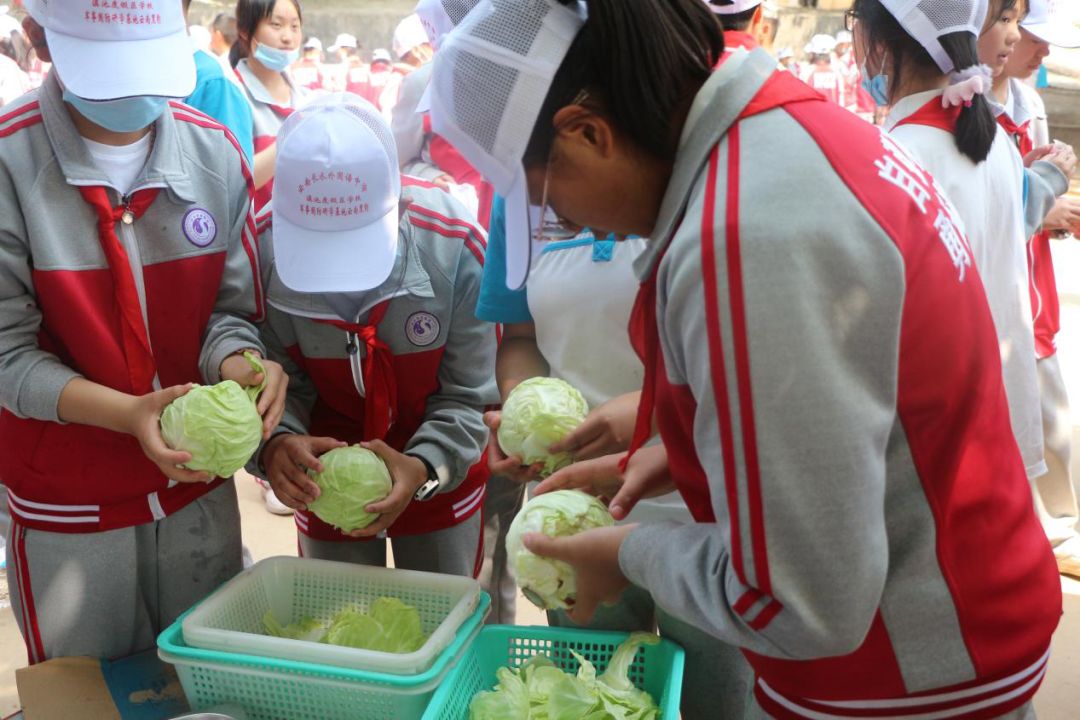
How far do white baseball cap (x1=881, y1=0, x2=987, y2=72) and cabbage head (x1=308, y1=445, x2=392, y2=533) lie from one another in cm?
211

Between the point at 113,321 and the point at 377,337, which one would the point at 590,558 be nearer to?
the point at 377,337

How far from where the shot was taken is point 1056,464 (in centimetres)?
445

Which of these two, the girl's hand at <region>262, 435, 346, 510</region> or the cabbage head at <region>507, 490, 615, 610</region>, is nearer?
the cabbage head at <region>507, 490, 615, 610</region>

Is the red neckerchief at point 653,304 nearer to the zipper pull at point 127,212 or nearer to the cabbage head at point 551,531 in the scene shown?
the cabbage head at point 551,531

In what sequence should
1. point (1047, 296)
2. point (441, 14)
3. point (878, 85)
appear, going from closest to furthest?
1. point (441, 14)
2. point (878, 85)
3. point (1047, 296)

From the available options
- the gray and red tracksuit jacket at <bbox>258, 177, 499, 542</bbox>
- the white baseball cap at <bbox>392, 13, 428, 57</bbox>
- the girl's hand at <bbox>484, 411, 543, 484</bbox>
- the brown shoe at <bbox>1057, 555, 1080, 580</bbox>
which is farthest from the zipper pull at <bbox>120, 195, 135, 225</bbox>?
the white baseball cap at <bbox>392, 13, 428, 57</bbox>

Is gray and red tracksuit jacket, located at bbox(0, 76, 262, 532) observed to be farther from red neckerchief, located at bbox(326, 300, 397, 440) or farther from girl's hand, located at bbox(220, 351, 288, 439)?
red neckerchief, located at bbox(326, 300, 397, 440)

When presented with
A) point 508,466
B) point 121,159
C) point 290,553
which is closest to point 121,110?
point 121,159

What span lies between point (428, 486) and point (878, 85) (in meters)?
2.12

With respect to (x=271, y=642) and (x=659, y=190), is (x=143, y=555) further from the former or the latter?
(x=659, y=190)

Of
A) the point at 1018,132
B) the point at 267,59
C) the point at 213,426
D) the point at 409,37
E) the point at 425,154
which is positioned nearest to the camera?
the point at 213,426

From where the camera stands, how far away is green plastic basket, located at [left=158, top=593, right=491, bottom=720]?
1.96 m

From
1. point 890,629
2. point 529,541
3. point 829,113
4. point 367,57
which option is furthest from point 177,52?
point 367,57

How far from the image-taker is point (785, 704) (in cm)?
153
